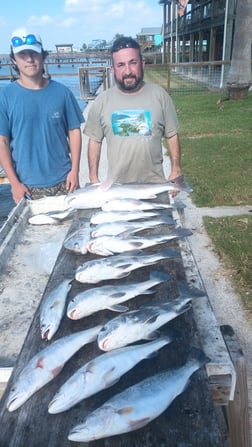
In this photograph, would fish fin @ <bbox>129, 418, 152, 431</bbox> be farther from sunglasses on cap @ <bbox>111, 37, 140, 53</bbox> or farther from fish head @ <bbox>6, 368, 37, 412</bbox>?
sunglasses on cap @ <bbox>111, 37, 140, 53</bbox>

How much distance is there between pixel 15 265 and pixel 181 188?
5.07 feet

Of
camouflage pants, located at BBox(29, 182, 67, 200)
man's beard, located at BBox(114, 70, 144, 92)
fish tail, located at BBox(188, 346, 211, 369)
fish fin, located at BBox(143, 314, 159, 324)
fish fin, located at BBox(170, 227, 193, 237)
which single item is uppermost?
man's beard, located at BBox(114, 70, 144, 92)

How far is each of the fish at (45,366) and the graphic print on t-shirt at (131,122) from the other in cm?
230

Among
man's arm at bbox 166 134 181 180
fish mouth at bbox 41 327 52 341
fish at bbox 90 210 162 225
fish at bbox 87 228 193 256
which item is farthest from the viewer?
man's arm at bbox 166 134 181 180

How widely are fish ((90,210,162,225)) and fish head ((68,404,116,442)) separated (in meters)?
1.66

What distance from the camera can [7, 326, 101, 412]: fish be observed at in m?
1.44

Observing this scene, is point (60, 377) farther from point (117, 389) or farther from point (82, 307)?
point (82, 307)

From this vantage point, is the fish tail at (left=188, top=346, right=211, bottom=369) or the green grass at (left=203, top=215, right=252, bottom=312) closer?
the fish tail at (left=188, top=346, right=211, bottom=369)

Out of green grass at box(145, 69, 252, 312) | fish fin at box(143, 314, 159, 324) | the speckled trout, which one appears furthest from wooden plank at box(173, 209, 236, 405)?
green grass at box(145, 69, 252, 312)

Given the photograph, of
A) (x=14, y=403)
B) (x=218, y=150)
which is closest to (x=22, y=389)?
(x=14, y=403)

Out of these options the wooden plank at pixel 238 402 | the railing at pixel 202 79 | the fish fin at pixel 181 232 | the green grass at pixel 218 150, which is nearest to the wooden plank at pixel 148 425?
the wooden plank at pixel 238 402

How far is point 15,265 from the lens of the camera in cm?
272

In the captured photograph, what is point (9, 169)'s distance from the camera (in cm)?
362

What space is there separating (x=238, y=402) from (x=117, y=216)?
1518mm
